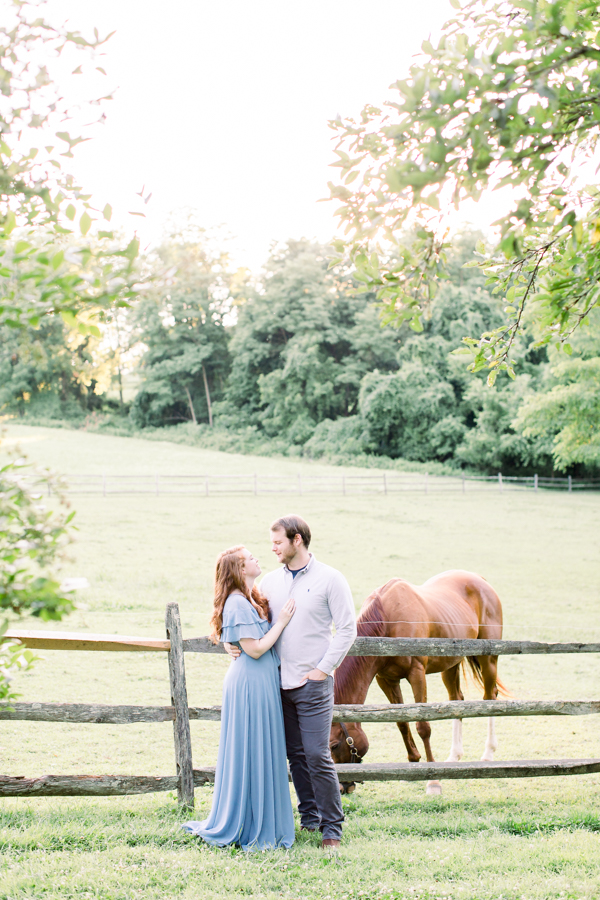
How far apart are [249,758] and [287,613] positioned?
847 millimetres

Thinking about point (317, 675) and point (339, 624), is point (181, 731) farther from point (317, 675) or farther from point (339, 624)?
point (339, 624)

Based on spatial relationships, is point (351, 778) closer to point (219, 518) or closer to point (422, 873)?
point (422, 873)

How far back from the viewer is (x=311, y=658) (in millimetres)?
4156

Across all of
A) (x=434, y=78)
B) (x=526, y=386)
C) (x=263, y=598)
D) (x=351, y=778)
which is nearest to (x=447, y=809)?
(x=351, y=778)

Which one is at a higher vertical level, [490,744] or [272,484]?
[272,484]

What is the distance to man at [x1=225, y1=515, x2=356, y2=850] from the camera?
13.4 feet

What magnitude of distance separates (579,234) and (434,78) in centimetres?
75

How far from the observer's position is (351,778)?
4.82 metres

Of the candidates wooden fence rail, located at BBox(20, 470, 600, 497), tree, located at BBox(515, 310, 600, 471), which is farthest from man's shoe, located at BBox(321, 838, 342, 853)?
wooden fence rail, located at BBox(20, 470, 600, 497)

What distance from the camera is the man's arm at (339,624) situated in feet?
13.4

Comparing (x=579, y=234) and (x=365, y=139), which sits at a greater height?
(x=365, y=139)

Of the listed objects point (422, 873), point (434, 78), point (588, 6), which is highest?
point (588, 6)

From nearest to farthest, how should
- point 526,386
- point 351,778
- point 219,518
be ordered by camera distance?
point 351,778 → point 219,518 → point 526,386

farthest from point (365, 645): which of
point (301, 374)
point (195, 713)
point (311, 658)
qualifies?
point (301, 374)
